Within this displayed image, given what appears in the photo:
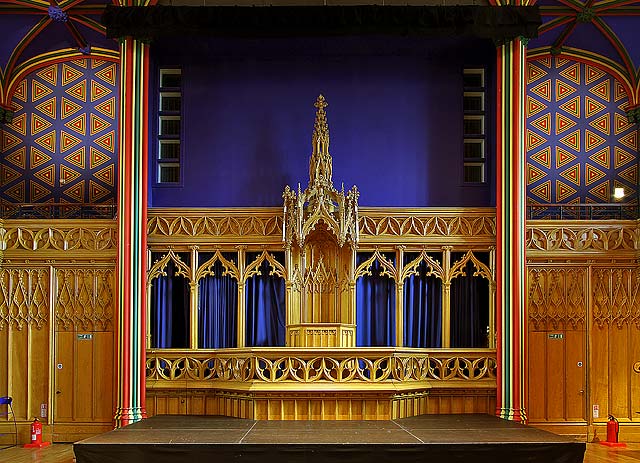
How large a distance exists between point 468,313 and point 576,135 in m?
3.81

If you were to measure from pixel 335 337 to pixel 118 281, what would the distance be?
11.1ft

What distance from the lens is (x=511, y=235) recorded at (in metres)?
13.1

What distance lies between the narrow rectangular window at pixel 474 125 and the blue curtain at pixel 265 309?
12.3 feet

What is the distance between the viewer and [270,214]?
13.9 metres

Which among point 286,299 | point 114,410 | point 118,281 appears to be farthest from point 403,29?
point 114,410

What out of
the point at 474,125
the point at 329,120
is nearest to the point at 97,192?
the point at 329,120

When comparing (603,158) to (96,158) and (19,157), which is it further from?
(19,157)

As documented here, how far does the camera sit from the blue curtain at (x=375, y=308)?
14.2 meters

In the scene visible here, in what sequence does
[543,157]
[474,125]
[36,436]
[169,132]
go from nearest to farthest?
[36,436] → [169,132] → [474,125] → [543,157]

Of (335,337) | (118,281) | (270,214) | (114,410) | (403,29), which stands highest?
(403,29)

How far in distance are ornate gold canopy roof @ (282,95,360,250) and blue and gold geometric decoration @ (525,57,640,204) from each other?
135 inches

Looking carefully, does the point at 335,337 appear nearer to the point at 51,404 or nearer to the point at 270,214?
the point at 270,214

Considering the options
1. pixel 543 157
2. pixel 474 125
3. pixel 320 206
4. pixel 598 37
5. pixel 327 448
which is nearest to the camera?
pixel 327 448

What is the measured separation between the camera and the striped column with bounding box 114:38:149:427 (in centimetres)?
1280
